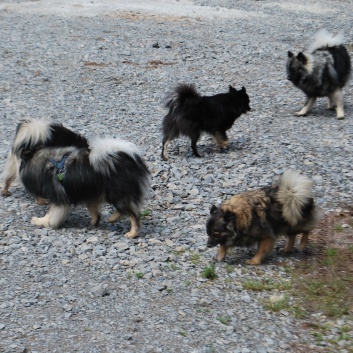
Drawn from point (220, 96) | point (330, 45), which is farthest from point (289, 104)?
point (220, 96)

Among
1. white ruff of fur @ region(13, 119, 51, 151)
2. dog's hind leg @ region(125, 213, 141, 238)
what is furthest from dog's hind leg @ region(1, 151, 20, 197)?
dog's hind leg @ region(125, 213, 141, 238)

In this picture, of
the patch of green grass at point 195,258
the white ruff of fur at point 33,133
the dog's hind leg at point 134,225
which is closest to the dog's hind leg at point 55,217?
the dog's hind leg at point 134,225

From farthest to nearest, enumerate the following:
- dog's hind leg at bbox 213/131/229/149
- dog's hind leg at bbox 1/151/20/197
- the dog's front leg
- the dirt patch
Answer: dog's hind leg at bbox 213/131/229/149 < dog's hind leg at bbox 1/151/20/197 < the dog's front leg < the dirt patch

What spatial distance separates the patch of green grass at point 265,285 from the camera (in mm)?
6012

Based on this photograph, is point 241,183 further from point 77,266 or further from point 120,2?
point 120,2

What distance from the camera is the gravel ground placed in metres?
5.33

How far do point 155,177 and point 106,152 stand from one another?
1.74 metres

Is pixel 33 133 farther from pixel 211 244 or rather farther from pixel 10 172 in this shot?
pixel 211 244

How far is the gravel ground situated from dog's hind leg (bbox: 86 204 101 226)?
0.35 feet

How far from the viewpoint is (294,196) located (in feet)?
21.3

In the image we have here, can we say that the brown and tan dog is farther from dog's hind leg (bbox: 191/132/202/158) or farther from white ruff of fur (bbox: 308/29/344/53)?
white ruff of fur (bbox: 308/29/344/53)

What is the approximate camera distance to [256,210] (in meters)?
6.59

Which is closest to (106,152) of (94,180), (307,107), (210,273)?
(94,180)

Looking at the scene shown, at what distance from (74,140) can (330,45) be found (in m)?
6.14
